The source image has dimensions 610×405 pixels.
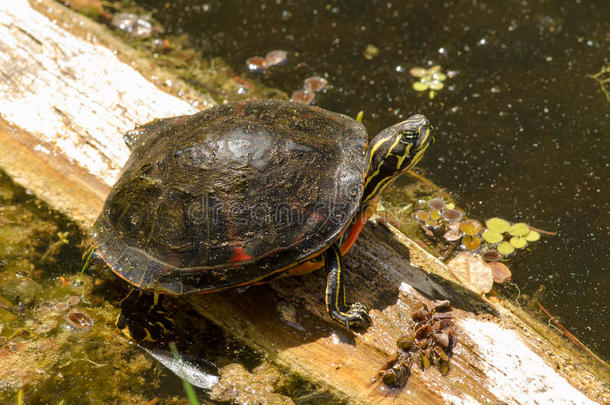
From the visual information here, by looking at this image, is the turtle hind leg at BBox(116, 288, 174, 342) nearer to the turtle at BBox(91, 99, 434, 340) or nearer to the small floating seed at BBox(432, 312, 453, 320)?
the turtle at BBox(91, 99, 434, 340)

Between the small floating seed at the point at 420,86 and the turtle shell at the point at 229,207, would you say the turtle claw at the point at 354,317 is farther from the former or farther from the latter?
the small floating seed at the point at 420,86

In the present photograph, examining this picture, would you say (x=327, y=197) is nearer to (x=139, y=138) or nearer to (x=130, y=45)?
(x=139, y=138)

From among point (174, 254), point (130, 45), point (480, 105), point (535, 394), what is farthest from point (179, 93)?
point (535, 394)

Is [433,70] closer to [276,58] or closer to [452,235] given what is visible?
[276,58]

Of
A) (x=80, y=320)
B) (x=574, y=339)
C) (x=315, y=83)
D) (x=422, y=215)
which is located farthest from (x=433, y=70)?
(x=80, y=320)

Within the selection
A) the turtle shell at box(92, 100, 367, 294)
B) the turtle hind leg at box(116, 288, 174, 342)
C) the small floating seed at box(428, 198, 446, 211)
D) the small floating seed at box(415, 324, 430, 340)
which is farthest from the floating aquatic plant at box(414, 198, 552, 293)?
the turtle hind leg at box(116, 288, 174, 342)

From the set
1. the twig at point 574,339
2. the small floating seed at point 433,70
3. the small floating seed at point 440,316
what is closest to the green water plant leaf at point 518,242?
the twig at point 574,339
